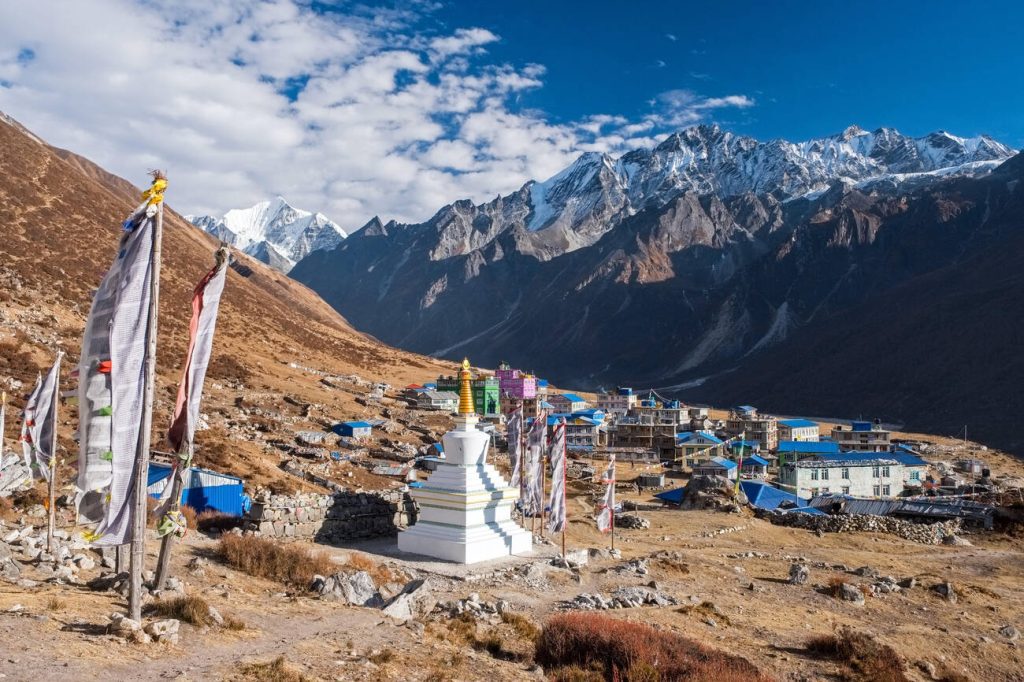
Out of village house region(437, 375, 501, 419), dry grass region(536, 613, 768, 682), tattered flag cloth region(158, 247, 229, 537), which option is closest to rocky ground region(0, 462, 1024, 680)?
dry grass region(536, 613, 768, 682)

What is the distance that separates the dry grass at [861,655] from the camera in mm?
14258

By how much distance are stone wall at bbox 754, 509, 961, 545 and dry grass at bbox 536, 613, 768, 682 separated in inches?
987

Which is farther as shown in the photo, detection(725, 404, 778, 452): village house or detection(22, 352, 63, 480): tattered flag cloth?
detection(725, 404, 778, 452): village house

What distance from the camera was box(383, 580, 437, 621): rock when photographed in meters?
13.9

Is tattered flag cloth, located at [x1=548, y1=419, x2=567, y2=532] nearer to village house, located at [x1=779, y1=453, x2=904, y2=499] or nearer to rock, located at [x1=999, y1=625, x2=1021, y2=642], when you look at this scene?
rock, located at [x1=999, y1=625, x2=1021, y2=642]

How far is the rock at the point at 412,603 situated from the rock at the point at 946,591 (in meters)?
15.5

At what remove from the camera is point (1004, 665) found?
16922mm

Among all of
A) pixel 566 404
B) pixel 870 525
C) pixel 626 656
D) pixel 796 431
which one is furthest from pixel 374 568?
pixel 566 404

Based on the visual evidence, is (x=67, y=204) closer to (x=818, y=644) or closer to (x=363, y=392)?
(x=363, y=392)

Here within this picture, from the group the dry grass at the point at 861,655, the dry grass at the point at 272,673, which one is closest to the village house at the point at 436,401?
the dry grass at the point at 861,655

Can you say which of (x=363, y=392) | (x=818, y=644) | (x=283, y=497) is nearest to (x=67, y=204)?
(x=363, y=392)

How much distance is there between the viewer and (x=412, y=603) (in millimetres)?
14453

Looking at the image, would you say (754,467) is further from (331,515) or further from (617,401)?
(617,401)

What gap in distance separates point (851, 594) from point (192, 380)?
1795 cm
